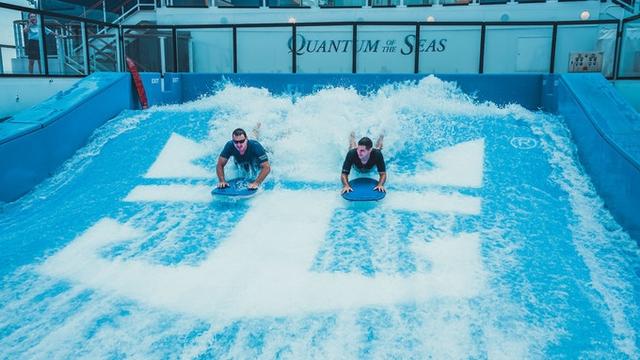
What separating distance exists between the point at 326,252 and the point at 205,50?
966 cm

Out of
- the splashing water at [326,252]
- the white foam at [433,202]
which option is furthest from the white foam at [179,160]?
the white foam at [433,202]

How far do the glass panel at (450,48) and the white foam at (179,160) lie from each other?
6.36 metres

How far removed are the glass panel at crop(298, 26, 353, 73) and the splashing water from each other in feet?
15.4

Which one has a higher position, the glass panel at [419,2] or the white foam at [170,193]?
the glass panel at [419,2]

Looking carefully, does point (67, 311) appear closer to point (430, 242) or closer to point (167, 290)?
point (167, 290)

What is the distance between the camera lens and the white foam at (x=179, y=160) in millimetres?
6617

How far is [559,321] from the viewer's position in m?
3.53

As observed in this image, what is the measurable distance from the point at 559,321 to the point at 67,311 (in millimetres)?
3567

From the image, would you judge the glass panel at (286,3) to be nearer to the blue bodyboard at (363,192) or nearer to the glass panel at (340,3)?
the glass panel at (340,3)

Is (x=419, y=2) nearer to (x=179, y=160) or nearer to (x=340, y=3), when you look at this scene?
(x=340, y=3)

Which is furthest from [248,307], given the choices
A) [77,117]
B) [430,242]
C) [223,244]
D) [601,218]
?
[77,117]

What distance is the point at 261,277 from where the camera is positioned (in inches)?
165

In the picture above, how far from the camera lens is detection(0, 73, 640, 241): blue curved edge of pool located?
5141 mm

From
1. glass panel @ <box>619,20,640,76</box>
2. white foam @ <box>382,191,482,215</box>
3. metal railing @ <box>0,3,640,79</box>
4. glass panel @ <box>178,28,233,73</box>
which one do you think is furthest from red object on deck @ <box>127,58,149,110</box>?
glass panel @ <box>619,20,640,76</box>
